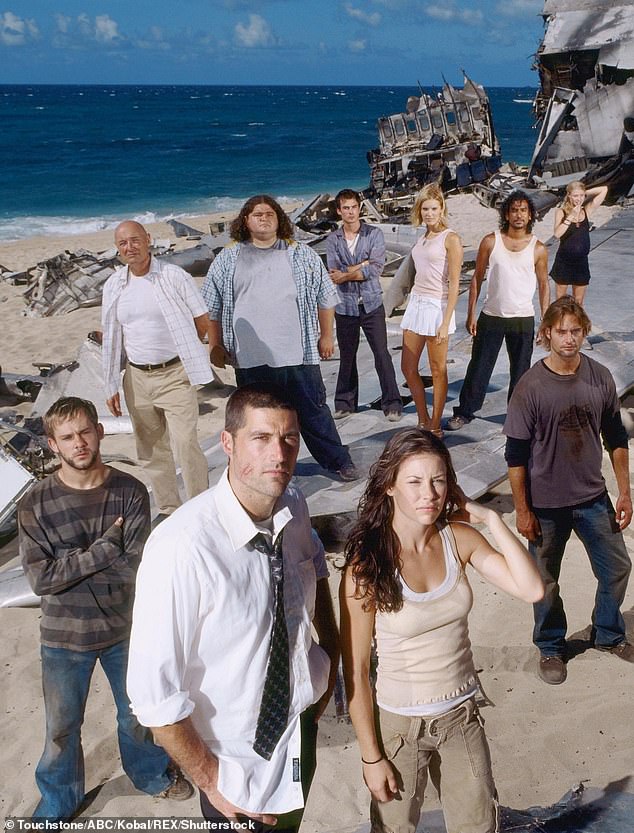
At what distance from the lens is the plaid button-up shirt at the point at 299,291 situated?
14.4ft

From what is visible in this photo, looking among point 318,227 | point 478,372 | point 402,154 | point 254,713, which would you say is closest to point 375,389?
point 478,372

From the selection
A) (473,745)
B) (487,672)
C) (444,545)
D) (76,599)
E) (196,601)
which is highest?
(196,601)

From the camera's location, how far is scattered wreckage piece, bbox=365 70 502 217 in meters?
23.4

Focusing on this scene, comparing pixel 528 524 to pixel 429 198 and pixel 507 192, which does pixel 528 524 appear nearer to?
pixel 429 198

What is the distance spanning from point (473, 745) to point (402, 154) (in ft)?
81.8

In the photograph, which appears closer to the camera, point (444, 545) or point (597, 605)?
point (444, 545)

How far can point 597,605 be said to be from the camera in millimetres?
3891

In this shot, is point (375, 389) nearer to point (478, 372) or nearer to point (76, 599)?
point (478, 372)

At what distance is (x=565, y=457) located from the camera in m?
3.54

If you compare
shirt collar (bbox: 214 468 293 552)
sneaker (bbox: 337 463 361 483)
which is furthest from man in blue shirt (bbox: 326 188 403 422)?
shirt collar (bbox: 214 468 293 552)

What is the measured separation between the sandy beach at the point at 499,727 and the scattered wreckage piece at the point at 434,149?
62.7ft

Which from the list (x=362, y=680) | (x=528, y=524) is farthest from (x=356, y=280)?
(x=362, y=680)

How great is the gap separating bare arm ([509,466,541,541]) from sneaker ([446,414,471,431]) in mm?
1978

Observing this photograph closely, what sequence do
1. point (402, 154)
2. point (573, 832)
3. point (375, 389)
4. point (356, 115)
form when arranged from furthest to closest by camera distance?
point (356, 115) → point (402, 154) → point (375, 389) → point (573, 832)
